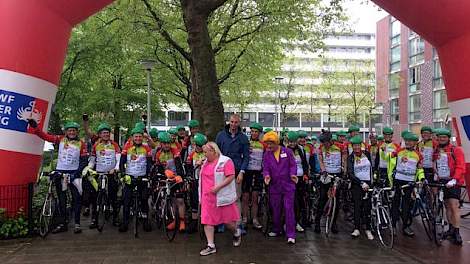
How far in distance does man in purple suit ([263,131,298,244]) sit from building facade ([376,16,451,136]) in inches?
1375

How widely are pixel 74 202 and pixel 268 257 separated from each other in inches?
151

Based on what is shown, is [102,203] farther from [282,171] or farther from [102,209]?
[282,171]

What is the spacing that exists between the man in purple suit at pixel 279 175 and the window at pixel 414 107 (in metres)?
42.6

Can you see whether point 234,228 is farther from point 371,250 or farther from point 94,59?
point 94,59

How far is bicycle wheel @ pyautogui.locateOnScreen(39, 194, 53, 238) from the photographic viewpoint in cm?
854

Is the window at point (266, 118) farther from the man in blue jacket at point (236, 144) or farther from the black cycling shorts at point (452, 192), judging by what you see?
the black cycling shorts at point (452, 192)

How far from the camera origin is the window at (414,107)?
48.1m

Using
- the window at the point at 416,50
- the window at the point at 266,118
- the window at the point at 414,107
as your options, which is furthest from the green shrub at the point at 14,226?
the window at the point at 266,118

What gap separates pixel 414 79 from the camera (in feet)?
160

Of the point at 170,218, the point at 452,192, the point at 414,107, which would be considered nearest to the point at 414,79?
the point at 414,107

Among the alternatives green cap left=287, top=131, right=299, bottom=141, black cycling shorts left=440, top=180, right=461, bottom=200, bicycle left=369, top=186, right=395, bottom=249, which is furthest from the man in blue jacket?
black cycling shorts left=440, top=180, right=461, bottom=200

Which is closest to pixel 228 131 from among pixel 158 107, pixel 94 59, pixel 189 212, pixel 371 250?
pixel 189 212

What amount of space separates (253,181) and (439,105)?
38.0 m

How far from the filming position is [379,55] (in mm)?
58969
